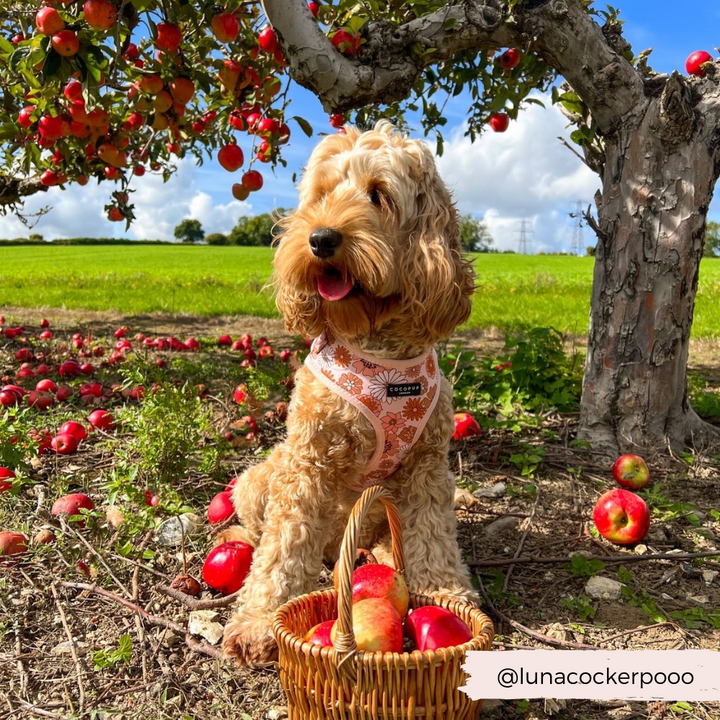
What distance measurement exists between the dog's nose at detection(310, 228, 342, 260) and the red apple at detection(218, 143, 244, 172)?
8.13 feet

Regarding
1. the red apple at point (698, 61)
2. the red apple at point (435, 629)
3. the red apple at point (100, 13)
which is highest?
the red apple at point (698, 61)

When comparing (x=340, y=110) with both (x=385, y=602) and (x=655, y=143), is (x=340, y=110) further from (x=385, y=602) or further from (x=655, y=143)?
(x=385, y=602)

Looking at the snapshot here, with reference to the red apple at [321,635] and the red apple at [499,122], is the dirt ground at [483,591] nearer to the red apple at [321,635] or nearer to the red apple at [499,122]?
the red apple at [321,635]

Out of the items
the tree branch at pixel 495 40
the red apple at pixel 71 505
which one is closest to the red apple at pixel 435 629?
the red apple at pixel 71 505

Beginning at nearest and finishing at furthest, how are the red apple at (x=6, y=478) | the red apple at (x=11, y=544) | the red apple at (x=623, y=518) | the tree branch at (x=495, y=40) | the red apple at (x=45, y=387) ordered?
the red apple at (x=11, y=544)
the red apple at (x=623, y=518)
the red apple at (x=6, y=478)
the tree branch at (x=495, y=40)
the red apple at (x=45, y=387)

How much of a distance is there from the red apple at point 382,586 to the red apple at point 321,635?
154mm

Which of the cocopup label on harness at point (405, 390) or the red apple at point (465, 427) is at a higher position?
the cocopup label on harness at point (405, 390)

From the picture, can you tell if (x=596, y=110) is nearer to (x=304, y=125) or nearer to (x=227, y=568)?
(x=304, y=125)

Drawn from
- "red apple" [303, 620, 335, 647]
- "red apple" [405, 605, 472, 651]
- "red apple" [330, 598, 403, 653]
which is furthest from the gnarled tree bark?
"red apple" [303, 620, 335, 647]

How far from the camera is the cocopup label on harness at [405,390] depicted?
2510mm

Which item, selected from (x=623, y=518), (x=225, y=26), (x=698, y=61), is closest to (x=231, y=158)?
(x=225, y=26)

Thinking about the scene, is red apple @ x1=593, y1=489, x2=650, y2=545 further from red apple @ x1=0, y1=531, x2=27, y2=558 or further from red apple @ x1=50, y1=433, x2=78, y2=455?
red apple @ x1=50, y1=433, x2=78, y2=455

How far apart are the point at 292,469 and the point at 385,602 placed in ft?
2.33

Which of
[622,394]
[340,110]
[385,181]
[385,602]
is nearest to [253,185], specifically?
[340,110]
